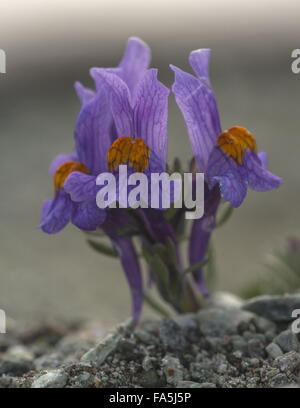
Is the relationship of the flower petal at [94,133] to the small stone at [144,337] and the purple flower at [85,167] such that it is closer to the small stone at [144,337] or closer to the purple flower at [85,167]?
the purple flower at [85,167]

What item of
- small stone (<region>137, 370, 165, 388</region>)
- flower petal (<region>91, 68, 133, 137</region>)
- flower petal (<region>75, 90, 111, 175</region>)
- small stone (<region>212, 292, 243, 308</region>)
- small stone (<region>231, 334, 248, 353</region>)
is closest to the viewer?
small stone (<region>137, 370, 165, 388</region>)

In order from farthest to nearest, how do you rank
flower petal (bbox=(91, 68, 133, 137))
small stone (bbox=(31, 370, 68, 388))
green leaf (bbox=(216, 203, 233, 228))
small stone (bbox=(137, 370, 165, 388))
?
green leaf (bbox=(216, 203, 233, 228)) → flower petal (bbox=(91, 68, 133, 137)) → small stone (bbox=(137, 370, 165, 388)) → small stone (bbox=(31, 370, 68, 388))

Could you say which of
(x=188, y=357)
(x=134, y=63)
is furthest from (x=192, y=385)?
(x=134, y=63)

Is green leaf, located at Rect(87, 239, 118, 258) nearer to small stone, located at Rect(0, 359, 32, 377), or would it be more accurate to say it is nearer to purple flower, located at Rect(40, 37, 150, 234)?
purple flower, located at Rect(40, 37, 150, 234)

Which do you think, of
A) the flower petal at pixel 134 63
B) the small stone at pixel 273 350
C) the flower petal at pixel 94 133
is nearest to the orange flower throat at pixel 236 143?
the flower petal at pixel 94 133

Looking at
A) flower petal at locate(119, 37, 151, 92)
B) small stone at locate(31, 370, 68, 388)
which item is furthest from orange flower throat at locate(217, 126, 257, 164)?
small stone at locate(31, 370, 68, 388)

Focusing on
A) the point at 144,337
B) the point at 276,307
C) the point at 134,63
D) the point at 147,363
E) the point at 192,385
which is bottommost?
the point at 192,385

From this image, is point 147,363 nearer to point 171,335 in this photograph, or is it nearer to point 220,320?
point 171,335
